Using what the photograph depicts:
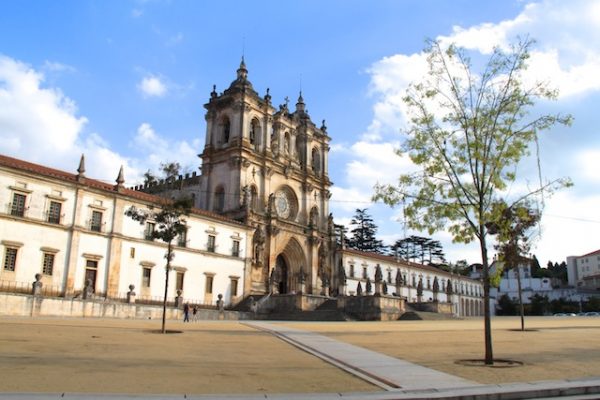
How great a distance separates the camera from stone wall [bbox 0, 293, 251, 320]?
29109 mm

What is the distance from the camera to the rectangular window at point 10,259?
3300cm

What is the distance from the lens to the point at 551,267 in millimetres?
150000

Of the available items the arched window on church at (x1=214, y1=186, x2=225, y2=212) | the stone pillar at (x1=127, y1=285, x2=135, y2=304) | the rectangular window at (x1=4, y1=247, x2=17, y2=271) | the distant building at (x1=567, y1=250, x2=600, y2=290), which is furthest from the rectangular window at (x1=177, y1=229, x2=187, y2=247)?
the distant building at (x1=567, y1=250, x2=600, y2=290)

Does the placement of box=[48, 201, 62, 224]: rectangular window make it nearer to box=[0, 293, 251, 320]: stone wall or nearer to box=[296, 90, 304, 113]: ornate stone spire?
box=[0, 293, 251, 320]: stone wall

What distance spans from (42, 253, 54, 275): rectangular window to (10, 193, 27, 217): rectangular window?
10.7 ft

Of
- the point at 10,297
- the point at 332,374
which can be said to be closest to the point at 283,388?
the point at 332,374

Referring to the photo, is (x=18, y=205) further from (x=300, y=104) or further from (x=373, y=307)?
(x=300, y=104)

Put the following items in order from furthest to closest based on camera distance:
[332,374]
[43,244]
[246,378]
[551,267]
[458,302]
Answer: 1. [551,267]
2. [458,302]
3. [43,244]
4. [332,374]
5. [246,378]

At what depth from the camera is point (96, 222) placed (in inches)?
1521

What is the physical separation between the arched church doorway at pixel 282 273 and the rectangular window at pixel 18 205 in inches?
1134

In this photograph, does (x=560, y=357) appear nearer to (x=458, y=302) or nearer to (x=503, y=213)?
(x=503, y=213)

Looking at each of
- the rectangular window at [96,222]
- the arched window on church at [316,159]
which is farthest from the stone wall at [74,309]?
the arched window on church at [316,159]

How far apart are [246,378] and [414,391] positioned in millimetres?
3258

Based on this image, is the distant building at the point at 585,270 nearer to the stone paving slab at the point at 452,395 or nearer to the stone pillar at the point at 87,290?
the stone pillar at the point at 87,290
